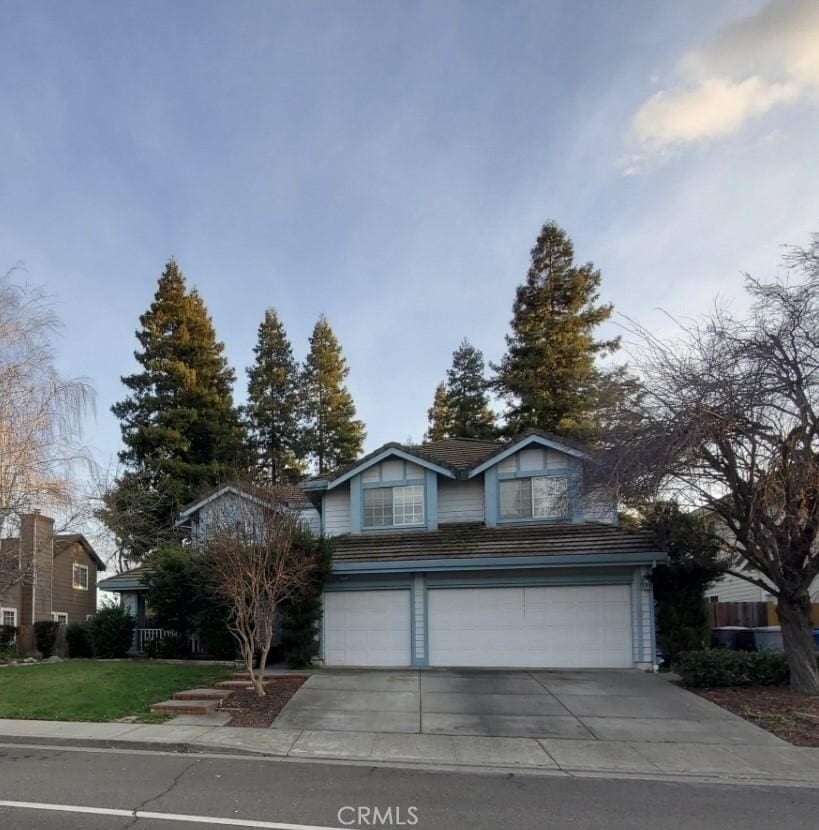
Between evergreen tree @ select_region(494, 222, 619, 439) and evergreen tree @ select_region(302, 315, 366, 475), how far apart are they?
10.7 meters

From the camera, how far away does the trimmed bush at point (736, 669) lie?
13.0 m

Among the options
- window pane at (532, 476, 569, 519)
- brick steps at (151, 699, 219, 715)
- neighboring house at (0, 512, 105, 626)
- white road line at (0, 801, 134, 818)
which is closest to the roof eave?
window pane at (532, 476, 569, 519)

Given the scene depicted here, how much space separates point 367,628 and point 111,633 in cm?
848

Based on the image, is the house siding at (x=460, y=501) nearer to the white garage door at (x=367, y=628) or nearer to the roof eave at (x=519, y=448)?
the roof eave at (x=519, y=448)

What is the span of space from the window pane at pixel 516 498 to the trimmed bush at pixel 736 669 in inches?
229

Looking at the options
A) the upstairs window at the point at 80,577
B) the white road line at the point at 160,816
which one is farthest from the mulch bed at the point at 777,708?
the upstairs window at the point at 80,577

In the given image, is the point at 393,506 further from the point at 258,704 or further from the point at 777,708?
the point at 777,708

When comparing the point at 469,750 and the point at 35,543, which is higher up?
the point at 35,543

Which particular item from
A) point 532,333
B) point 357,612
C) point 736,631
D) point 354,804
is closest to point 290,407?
point 532,333

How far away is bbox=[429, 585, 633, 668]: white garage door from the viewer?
16156 mm

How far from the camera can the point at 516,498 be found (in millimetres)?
18281

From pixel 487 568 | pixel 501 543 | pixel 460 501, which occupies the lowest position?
pixel 487 568

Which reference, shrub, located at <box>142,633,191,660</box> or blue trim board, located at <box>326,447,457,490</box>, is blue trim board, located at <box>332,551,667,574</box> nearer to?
blue trim board, located at <box>326,447,457,490</box>

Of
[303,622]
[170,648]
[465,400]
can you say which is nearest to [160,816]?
[303,622]
